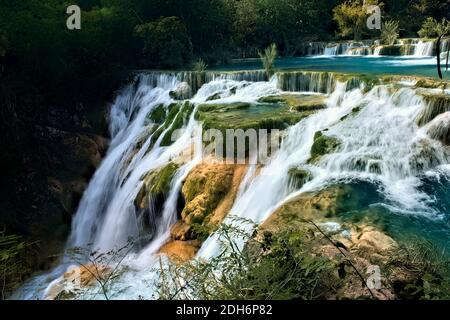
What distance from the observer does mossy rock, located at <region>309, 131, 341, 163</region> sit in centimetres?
821

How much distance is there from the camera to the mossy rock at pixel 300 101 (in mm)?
10492

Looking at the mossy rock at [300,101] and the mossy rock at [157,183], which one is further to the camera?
the mossy rock at [300,101]

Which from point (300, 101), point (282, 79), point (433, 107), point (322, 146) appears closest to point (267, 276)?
point (322, 146)

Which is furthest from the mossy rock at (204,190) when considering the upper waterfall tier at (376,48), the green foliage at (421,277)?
the upper waterfall tier at (376,48)

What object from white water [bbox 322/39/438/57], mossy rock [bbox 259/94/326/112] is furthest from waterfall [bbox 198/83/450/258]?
white water [bbox 322/39/438/57]

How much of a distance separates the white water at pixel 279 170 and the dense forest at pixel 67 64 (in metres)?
1.25

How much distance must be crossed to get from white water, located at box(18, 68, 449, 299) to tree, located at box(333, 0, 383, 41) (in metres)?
16.4

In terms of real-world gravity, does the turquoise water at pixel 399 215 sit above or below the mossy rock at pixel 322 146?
below

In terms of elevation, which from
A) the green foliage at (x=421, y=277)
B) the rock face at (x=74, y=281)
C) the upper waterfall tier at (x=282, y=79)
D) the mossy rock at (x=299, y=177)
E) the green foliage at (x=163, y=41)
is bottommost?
the rock face at (x=74, y=281)

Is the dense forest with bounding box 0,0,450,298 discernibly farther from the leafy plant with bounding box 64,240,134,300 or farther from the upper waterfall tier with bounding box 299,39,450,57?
the leafy plant with bounding box 64,240,134,300

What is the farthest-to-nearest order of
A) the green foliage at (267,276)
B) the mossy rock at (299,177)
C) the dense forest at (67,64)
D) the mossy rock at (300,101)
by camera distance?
the dense forest at (67,64), the mossy rock at (300,101), the mossy rock at (299,177), the green foliage at (267,276)

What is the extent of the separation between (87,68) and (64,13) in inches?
83.5

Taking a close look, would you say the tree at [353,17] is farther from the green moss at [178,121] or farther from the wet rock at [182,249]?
the wet rock at [182,249]
